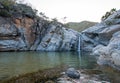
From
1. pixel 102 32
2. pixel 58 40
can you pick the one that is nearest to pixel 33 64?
pixel 102 32

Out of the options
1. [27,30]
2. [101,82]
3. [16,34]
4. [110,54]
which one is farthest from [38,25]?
[101,82]

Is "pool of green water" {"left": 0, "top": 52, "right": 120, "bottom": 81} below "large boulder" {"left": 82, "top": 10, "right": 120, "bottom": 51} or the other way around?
below

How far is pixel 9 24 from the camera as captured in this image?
63.6m

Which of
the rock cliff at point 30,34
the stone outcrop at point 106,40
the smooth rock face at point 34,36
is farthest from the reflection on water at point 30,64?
the rock cliff at point 30,34

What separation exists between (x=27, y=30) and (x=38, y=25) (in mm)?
5808

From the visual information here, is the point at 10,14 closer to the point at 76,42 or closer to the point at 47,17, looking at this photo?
the point at 47,17

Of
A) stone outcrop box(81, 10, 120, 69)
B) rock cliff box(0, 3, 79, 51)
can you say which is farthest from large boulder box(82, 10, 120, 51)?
rock cliff box(0, 3, 79, 51)

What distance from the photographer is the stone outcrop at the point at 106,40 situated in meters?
27.8

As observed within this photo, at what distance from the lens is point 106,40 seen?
59.2 metres

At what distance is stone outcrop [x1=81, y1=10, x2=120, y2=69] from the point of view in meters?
27.8

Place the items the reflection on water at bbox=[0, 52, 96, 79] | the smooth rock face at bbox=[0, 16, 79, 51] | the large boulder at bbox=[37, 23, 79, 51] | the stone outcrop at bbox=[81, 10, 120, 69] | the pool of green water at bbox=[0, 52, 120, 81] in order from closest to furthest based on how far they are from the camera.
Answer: the pool of green water at bbox=[0, 52, 120, 81] < the reflection on water at bbox=[0, 52, 96, 79] < the stone outcrop at bbox=[81, 10, 120, 69] < the smooth rock face at bbox=[0, 16, 79, 51] < the large boulder at bbox=[37, 23, 79, 51]

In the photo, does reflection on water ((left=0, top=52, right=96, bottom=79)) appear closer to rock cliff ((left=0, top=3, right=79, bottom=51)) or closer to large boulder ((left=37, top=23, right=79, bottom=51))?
rock cliff ((left=0, top=3, right=79, bottom=51))

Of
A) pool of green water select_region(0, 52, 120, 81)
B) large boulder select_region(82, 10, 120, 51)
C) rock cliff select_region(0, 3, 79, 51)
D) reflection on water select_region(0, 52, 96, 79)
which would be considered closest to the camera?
pool of green water select_region(0, 52, 120, 81)

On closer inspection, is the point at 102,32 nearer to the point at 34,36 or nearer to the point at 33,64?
the point at 34,36
